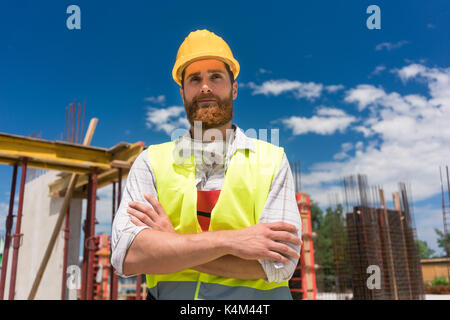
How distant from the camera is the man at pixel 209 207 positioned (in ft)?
4.43

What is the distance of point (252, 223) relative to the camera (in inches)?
58.9

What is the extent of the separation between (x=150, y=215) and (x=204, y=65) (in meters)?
0.67

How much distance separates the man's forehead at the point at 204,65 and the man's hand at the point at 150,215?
568mm

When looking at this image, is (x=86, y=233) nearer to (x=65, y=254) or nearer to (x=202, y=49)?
(x=65, y=254)

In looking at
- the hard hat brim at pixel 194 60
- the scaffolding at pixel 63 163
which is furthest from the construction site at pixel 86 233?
the hard hat brim at pixel 194 60

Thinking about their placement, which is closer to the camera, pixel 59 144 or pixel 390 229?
pixel 59 144

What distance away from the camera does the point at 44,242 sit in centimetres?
1145

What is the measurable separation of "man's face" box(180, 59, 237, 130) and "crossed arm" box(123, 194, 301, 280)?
0.49 meters

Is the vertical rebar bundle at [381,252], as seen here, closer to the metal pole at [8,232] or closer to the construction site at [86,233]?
the construction site at [86,233]

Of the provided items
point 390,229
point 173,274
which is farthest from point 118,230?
→ point 390,229

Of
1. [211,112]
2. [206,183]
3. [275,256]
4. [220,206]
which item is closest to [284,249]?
[275,256]

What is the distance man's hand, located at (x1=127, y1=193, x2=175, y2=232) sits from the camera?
1.45 meters
